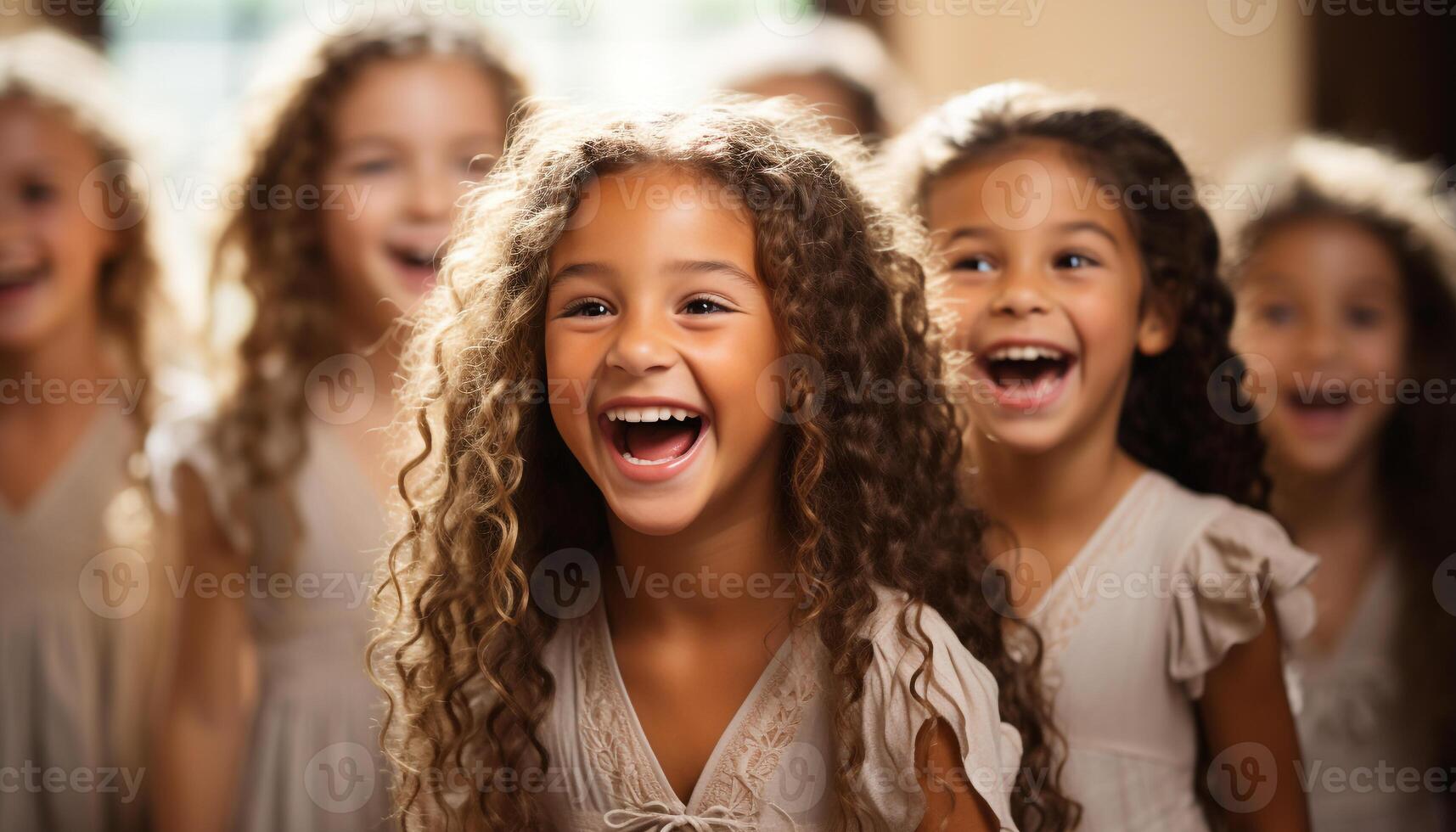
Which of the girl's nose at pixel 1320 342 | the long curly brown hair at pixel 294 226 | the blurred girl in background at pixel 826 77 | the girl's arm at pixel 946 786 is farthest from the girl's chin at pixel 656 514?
the blurred girl in background at pixel 826 77

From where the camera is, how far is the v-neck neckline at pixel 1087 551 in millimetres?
1185

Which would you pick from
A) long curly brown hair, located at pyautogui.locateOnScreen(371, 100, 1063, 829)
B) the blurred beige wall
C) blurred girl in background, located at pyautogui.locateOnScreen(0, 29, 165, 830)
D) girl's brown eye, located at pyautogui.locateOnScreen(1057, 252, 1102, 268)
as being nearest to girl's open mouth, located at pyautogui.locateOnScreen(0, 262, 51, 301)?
blurred girl in background, located at pyautogui.locateOnScreen(0, 29, 165, 830)

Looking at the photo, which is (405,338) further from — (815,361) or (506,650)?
(815,361)

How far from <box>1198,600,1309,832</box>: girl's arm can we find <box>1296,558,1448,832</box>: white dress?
361 mm

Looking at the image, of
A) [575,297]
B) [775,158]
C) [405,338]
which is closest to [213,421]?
[405,338]

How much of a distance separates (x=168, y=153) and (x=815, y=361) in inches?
53.6

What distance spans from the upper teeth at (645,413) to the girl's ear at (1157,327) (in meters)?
0.50

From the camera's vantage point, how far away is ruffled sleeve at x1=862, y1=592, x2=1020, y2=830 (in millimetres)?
998

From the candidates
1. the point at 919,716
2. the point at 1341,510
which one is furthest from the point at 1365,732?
the point at 919,716

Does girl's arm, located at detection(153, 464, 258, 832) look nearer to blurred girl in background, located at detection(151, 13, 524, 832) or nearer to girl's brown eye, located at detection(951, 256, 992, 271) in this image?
blurred girl in background, located at detection(151, 13, 524, 832)

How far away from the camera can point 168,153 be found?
1966mm

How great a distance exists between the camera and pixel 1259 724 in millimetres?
1154

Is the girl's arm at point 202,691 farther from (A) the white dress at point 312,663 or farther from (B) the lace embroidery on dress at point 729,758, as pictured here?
(B) the lace embroidery on dress at point 729,758

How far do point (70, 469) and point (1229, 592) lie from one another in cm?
151
